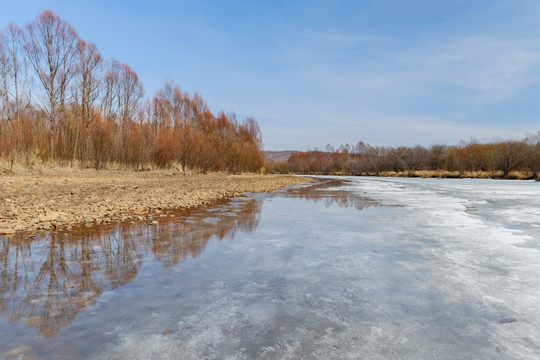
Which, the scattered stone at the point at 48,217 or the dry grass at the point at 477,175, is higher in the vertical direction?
the dry grass at the point at 477,175

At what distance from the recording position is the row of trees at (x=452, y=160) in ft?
106

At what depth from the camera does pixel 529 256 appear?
3.45 meters

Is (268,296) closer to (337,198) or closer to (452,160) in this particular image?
(337,198)

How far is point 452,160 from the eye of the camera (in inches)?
1864

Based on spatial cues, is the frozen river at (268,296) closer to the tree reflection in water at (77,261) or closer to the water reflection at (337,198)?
the tree reflection in water at (77,261)

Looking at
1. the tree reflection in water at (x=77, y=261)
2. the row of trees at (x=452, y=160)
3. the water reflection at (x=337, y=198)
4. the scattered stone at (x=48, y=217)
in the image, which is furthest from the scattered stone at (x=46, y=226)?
the row of trees at (x=452, y=160)

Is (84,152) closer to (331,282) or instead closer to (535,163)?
(331,282)

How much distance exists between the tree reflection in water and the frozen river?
14 millimetres

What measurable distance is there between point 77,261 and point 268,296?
2082 mm

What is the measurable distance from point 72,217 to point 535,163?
38.1m

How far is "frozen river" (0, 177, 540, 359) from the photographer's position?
168 centimetres

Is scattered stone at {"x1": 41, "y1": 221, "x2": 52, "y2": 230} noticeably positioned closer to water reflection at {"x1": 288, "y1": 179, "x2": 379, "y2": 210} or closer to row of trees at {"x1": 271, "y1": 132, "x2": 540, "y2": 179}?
water reflection at {"x1": 288, "y1": 179, "x2": 379, "y2": 210}

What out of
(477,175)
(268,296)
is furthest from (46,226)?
(477,175)

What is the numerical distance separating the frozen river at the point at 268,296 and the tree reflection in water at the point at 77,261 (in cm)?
1
